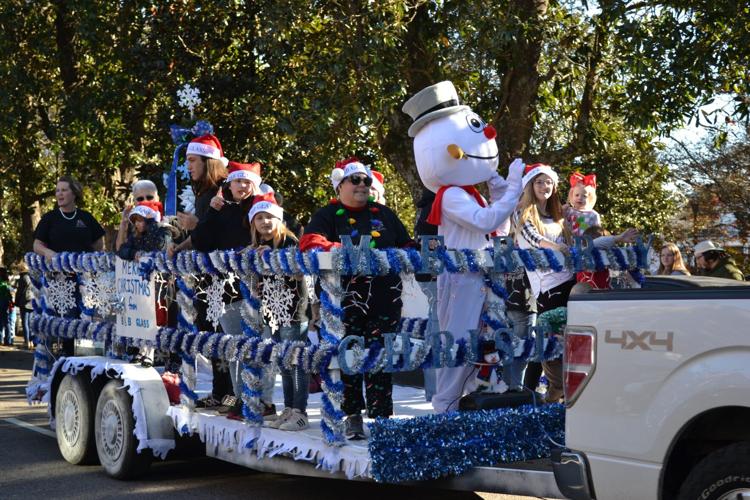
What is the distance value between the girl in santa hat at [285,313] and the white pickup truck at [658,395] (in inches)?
78.7

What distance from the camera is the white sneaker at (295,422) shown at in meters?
5.88

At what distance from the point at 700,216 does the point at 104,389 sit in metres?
19.4

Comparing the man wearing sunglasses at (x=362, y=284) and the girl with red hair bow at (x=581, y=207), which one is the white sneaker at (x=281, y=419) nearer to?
the man wearing sunglasses at (x=362, y=284)

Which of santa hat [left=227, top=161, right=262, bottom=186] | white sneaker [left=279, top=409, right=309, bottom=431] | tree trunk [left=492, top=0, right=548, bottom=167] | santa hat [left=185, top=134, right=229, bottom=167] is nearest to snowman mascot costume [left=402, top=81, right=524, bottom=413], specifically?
white sneaker [left=279, top=409, right=309, bottom=431]

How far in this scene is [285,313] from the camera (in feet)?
19.4

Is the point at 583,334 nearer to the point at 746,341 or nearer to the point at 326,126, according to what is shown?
the point at 746,341

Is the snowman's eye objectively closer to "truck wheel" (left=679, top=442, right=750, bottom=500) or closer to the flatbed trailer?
the flatbed trailer

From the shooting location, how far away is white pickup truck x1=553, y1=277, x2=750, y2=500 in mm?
3643

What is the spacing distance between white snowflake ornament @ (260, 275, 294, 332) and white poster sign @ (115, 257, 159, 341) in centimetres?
133

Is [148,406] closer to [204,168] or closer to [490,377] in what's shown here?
[204,168]

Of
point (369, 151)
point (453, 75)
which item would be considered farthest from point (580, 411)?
point (369, 151)

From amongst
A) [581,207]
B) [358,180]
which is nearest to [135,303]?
[358,180]

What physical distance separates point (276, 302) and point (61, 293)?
315 cm

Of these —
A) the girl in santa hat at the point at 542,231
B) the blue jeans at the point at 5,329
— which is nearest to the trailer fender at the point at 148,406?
the girl in santa hat at the point at 542,231
